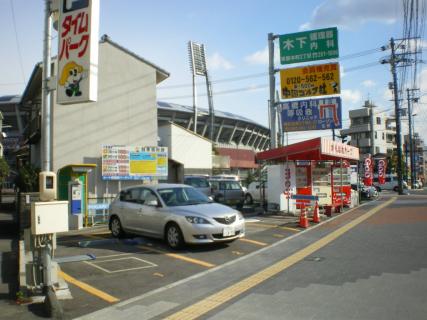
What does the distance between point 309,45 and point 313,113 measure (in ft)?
11.7

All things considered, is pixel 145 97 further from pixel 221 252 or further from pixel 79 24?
pixel 79 24

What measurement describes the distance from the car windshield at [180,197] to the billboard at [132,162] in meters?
5.73

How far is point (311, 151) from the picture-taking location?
16234mm

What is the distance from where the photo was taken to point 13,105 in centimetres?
6053

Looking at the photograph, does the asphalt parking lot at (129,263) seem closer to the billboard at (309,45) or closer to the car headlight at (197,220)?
the car headlight at (197,220)

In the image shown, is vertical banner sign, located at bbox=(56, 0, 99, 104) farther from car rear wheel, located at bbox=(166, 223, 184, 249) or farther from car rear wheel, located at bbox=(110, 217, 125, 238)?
car rear wheel, located at bbox=(110, 217, 125, 238)

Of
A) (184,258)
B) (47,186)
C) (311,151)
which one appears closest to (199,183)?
(311,151)

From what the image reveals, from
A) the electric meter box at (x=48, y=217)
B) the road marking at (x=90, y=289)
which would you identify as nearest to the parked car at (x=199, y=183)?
the road marking at (x=90, y=289)

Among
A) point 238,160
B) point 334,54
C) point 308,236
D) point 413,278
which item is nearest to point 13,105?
point 238,160

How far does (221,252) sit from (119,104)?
998cm

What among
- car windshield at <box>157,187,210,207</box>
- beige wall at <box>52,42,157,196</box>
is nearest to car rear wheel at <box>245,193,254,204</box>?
beige wall at <box>52,42,157,196</box>

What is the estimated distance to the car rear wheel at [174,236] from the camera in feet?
31.2

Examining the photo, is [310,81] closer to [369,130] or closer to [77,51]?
[77,51]

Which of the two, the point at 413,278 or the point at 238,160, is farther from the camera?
the point at 238,160
